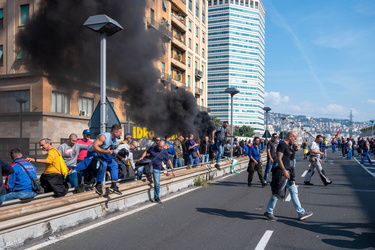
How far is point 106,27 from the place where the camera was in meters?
6.58

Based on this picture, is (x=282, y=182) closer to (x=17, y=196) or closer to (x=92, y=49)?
(x=17, y=196)

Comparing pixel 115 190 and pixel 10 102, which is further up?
pixel 10 102

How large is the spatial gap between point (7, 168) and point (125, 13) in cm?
1163

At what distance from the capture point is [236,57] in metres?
117

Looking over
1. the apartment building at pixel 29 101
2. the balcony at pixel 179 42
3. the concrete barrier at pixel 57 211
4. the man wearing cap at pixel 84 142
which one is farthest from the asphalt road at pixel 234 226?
the balcony at pixel 179 42

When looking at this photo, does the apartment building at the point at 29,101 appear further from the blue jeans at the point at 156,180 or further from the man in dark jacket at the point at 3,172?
the man in dark jacket at the point at 3,172

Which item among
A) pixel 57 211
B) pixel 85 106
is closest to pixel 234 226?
pixel 57 211

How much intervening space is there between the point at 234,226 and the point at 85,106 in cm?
1828

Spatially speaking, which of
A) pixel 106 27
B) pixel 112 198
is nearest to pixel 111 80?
pixel 106 27

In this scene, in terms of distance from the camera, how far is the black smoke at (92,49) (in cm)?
1384

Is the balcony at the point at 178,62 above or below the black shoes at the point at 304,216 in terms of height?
above

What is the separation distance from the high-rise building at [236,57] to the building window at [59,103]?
97014mm

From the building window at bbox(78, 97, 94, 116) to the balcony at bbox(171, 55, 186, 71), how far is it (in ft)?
52.6

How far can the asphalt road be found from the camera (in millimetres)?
4410
